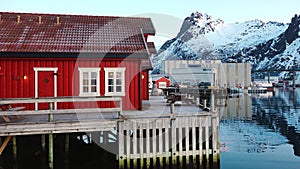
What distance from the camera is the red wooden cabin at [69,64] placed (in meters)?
16.7

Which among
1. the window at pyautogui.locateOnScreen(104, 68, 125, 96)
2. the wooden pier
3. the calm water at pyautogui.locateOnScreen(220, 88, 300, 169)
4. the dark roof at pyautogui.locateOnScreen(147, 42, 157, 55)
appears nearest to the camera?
the wooden pier

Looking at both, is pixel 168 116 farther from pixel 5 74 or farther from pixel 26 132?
pixel 5 74

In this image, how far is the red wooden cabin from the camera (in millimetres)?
16656

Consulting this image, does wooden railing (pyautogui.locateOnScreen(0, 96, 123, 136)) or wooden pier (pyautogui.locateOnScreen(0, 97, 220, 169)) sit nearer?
wooden railing (pyautogui.locateOnScreen(0, 96, 123, 136))

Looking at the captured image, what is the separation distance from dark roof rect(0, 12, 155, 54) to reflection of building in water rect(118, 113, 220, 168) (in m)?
4.64

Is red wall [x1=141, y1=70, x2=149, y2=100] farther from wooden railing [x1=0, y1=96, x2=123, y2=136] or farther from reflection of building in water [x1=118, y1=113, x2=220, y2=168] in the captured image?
wooden railing [x1=0, y1=96, x2=123, y2=136]

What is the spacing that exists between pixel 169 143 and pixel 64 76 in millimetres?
6346

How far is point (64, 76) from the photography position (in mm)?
17062

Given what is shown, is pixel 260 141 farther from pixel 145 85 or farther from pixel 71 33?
pixel 71 33

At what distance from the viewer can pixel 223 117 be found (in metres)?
37.1

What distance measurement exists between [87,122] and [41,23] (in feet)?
29.6

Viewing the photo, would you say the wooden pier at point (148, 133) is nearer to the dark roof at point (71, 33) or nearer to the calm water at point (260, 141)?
the dark roof at point (71, 33)

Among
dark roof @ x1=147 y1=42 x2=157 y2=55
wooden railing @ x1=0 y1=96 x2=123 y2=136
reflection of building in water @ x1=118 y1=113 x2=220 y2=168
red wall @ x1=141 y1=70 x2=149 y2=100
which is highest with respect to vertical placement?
dark roof @ x1=147 y1=42 x2=157 y2=55

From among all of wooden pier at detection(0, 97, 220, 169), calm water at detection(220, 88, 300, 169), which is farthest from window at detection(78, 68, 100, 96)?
calm water at detection(220, 88, 300, 169)
